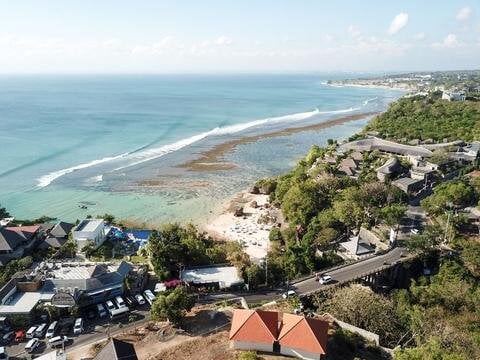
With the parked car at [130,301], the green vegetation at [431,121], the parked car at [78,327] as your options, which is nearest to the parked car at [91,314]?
the parked car at [78,327]

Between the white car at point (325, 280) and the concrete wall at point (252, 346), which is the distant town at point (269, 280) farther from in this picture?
the white car at point (325, 280)

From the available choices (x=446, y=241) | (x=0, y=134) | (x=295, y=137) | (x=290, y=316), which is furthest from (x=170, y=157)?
(x=290, y=316)

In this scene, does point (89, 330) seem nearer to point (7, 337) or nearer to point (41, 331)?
point (41, 331)

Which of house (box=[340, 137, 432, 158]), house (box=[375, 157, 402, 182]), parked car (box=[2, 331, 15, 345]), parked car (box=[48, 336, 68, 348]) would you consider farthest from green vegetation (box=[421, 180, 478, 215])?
parked car (box=[2, 331, 15, 345])

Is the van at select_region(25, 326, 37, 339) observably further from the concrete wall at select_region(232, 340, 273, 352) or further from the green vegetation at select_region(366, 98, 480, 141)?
the green vegetation at select_region(366, 98, 480, 141)

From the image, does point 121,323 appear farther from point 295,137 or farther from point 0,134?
point 0,134

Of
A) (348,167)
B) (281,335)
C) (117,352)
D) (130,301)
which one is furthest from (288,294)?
(348,167)
